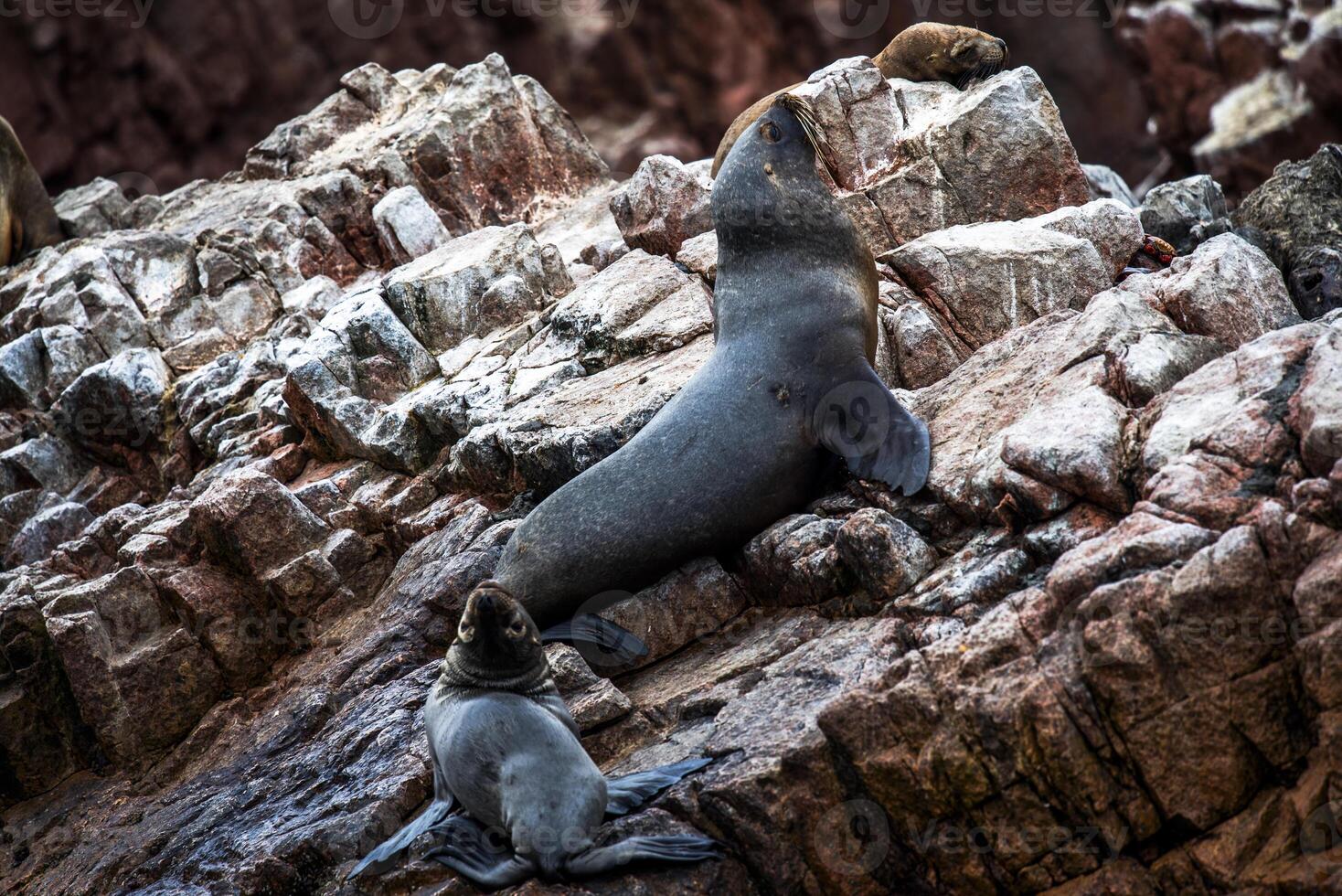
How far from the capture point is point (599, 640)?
664 cm

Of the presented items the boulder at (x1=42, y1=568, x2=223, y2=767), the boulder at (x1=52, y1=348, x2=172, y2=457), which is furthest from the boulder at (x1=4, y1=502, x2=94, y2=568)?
the boulder at (x1=42, y1=568, x2=223, y2=767)

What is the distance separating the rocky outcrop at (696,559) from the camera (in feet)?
14.5

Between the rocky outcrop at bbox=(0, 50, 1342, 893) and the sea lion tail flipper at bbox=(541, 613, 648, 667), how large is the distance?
0.40 ft

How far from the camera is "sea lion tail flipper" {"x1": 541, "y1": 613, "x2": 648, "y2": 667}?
6.56m

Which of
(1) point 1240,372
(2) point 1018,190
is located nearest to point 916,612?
(1) point 1240,372

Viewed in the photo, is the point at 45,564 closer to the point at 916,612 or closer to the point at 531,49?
the point at 916,612

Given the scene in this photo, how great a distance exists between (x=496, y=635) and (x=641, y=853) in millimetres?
1217

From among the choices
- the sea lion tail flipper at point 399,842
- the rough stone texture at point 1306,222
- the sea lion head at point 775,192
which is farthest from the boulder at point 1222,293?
the sea lion tail flipper at point 399,842

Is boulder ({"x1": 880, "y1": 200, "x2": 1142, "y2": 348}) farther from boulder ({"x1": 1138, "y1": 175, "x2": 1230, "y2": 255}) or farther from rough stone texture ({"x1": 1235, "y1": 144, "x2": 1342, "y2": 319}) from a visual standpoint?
rough stone texture ({"x1": 1235, "y1": 144, "x2": 1342, "y2": 319})

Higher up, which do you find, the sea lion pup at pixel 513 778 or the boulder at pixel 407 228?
the boulder at pixel 407 228

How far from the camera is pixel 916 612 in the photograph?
550 centimetres

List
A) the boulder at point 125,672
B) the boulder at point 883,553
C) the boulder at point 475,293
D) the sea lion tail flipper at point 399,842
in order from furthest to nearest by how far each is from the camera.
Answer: the boulder at point 475,293 → the boulder at point 125,672 → the boulder at point 883,553 → the sea lion tail flipper at point 399,842

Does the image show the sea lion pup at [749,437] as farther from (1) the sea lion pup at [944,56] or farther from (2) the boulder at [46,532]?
(2) the boulder at [46,532]

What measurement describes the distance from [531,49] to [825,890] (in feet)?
88.7
